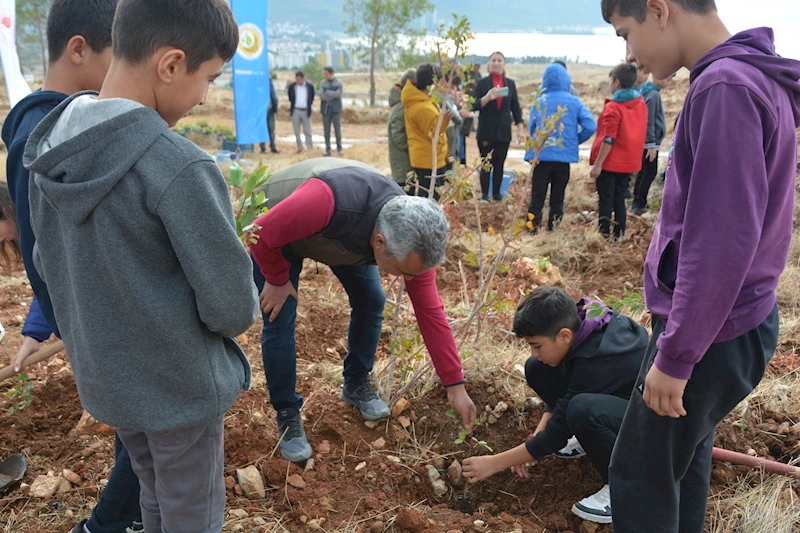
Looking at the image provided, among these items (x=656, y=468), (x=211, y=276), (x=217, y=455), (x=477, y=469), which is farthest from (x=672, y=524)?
(x=211, y=276)

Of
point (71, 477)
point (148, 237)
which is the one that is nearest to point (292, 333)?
point (71, 477)

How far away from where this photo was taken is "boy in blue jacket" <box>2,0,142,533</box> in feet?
4.99

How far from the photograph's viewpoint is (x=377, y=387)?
2.72 metres

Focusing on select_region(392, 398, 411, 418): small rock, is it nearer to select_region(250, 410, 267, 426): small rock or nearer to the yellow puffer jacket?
select_region(250, 410, 267, 426): small rock

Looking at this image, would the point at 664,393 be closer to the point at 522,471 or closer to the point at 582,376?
the point at 582,376

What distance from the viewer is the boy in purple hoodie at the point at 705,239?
119 centimetres

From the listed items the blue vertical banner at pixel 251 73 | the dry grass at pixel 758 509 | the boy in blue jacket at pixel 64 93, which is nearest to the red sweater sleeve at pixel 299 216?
the boy in blue jacket at pixel 64 93

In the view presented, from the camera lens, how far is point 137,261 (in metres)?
1.13

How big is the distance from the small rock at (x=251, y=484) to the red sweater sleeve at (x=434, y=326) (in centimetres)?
79

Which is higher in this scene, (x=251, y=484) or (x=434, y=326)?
(x=434, y=326)

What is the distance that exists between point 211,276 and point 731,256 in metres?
1.03

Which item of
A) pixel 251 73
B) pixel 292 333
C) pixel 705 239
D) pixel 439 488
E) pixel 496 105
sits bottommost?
pixel 439 488

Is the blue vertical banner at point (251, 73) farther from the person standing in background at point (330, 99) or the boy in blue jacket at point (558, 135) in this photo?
the boy in blue jacket at point (558, 135)

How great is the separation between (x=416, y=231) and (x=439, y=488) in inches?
46.5
